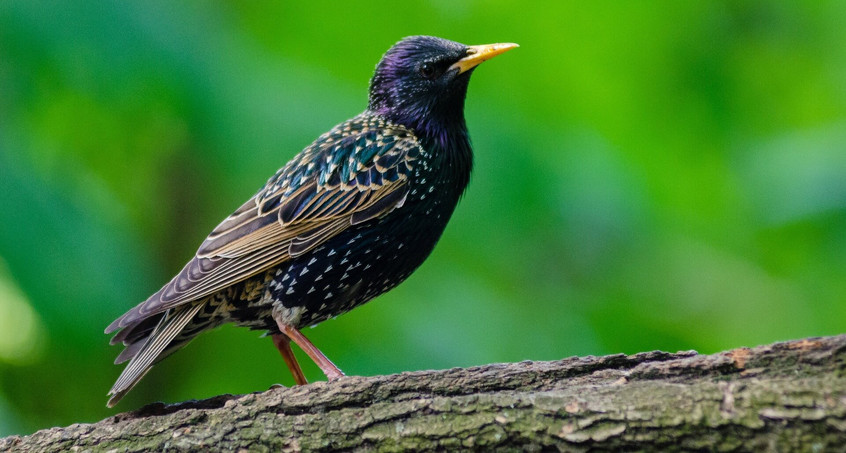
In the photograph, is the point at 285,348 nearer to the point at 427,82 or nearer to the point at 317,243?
Answer: the point at 317,243

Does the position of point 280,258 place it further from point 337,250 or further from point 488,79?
point 488,79

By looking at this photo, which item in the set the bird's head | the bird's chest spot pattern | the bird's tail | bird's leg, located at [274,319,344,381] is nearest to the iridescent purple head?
the bird's head

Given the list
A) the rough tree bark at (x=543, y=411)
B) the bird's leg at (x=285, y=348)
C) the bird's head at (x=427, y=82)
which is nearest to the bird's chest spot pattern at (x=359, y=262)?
the bird's leg at (x=285, y=348)

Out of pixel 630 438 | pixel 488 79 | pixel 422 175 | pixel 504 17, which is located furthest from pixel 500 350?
pixel 630 438

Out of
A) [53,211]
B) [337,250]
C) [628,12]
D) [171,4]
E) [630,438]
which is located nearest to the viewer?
[630,438]

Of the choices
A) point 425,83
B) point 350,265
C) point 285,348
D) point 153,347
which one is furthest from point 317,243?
point 425,83

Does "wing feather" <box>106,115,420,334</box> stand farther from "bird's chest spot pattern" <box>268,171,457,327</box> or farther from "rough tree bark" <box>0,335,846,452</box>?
"rough tree bark" <box>0,335,846,452</box>
